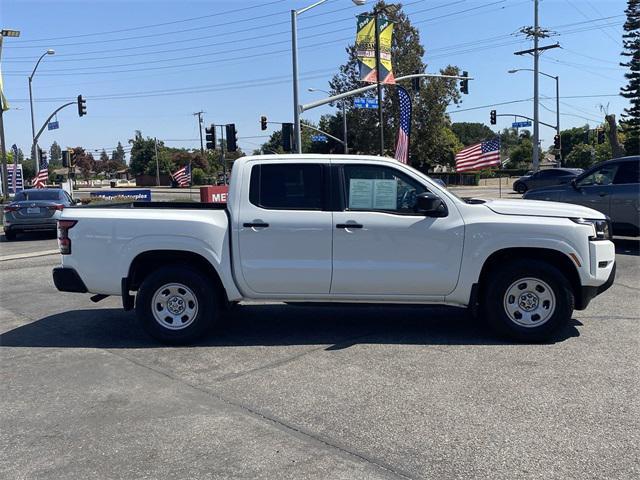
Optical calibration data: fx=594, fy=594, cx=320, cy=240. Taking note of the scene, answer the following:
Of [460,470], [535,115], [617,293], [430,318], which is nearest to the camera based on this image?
[460,470]

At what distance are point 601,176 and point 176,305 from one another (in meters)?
9.86

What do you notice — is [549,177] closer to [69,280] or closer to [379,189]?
[379,189]

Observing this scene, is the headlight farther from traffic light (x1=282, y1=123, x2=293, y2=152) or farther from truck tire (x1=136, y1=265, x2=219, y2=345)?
traffic light (x1=282, y1=123, x2=293, y2=152)

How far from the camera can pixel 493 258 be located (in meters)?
5.94

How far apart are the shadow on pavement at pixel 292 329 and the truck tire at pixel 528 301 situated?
0.23 meters

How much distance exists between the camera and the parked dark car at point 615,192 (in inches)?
459

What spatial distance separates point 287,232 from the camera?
5.86m

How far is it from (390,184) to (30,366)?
3.84 m

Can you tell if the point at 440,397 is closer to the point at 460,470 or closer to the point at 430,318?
the point at 460,470

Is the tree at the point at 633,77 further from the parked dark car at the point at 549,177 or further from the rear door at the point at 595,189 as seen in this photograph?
the rear door at the point at 595,189

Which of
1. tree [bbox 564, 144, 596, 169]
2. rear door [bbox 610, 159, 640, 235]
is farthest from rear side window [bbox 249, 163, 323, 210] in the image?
tree [bbox 564, 144, 596, 169]

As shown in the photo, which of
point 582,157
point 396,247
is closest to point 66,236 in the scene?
point 396,247

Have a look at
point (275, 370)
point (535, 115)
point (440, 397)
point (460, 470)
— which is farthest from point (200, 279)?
point (535, 115)

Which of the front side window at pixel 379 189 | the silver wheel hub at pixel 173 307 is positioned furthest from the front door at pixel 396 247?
the silver wheel hub at pixel 173 307
